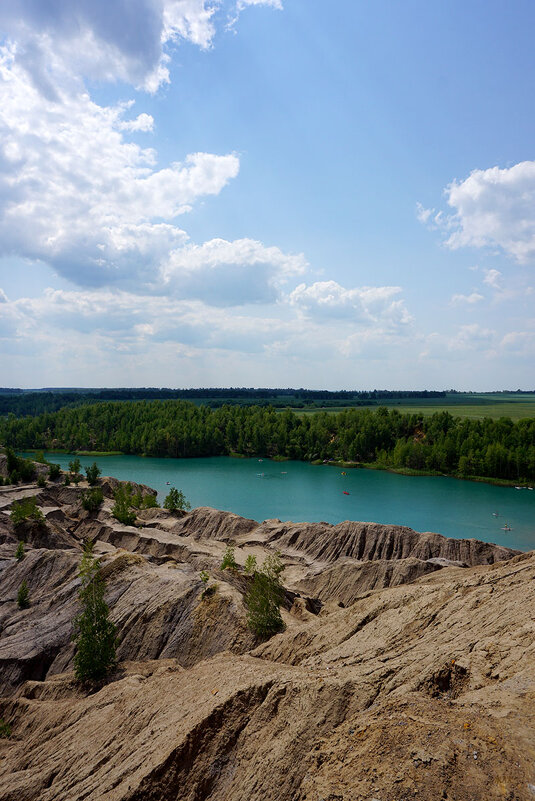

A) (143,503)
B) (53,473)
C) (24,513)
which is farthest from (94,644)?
(53,473)

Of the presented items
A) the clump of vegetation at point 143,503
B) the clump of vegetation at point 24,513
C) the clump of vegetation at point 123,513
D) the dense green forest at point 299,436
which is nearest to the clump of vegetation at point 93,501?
the clump of vegetation at point 123,513

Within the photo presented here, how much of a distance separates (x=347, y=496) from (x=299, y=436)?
4775 cm

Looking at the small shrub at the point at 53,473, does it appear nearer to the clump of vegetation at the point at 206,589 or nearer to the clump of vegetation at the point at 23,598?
the clump of vegetation at the point at 23,598

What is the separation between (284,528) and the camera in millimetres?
53219

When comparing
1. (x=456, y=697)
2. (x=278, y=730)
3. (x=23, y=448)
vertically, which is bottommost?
(x=23, y=448)

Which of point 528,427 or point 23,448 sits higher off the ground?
point 528,427

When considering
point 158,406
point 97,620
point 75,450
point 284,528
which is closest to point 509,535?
point 284,528

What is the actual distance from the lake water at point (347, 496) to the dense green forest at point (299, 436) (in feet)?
23.2

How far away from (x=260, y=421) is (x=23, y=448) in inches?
2815

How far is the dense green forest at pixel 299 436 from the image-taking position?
100m

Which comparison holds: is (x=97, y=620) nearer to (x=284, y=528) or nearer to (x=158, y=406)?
(x=284, y=528)

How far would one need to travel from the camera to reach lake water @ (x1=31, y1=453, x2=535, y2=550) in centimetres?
6450

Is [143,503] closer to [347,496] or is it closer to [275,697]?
[347,496]

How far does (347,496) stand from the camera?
81500mm
